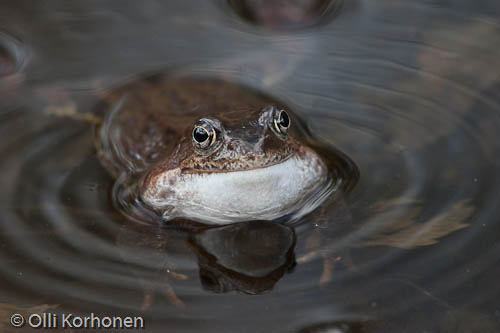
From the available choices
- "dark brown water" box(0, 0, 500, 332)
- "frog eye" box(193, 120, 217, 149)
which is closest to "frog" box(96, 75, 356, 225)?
"frog eye" box(193, 120, 217, 149)

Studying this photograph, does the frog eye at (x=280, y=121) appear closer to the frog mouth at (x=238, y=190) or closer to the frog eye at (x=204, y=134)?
the frog mouth at (x=238, y=190)

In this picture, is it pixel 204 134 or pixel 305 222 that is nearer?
pixel 204 134

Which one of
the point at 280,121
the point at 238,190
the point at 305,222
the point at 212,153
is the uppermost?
the point at 280,121

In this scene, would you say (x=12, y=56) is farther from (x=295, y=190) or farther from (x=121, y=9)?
(x=295, y=190)

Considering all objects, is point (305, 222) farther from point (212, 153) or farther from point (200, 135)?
point (200, 135)

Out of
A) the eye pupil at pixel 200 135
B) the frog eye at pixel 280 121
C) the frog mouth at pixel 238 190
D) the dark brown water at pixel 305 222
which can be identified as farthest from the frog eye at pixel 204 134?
the dark brown water at pixel 305 222

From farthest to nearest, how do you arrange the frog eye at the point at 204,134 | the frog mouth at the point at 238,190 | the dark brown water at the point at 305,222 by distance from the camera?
the frog mouth at the point at 238,190, the frog eye at the point at 204,134, the dark brown water at the point at 305,222

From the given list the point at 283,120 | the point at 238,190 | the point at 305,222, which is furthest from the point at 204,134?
the point at 305,222
